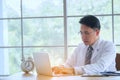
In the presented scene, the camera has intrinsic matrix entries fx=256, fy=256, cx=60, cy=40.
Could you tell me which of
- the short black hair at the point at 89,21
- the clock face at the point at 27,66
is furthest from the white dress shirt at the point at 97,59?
the clock face at the point at 27,66

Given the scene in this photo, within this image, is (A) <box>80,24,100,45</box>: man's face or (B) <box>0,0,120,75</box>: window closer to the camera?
(A) <box>80,24,100,45</box>: man's face

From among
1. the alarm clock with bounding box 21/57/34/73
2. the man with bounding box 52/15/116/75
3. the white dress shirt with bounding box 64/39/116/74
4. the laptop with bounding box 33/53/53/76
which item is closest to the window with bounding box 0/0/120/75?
the white dress shirt with bounding box 64/39/116/74

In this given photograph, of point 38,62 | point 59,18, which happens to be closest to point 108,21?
point 59,18

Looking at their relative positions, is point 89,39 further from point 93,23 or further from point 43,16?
point 43,16

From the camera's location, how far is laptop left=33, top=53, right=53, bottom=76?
225 centimetres

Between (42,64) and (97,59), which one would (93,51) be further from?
(42,64)

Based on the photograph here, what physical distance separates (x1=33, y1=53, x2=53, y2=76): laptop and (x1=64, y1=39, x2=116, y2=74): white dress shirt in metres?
0.26

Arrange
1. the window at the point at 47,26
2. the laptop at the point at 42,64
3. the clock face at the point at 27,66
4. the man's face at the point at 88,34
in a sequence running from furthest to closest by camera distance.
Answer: the window at the point at 47,26 → the man's face at the point at 88,34 → the clock face at the point at 27,66 → the laptop at the point at 42,64

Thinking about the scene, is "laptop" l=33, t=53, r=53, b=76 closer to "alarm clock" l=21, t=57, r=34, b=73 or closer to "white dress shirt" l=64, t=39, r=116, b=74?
"alarm clock" l=21, t=57, r=34, b=73

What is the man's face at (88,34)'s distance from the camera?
2656 millimetres

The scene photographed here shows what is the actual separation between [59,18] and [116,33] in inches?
30.7

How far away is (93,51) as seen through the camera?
2.73 m

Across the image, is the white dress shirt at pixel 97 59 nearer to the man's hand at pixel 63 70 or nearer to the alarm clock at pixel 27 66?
the man's hand at pixel 63 70

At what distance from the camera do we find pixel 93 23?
8.72ft
